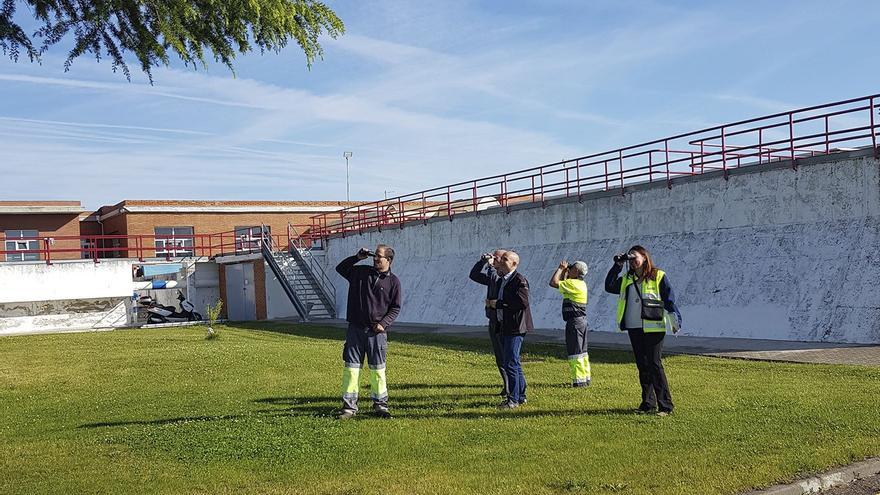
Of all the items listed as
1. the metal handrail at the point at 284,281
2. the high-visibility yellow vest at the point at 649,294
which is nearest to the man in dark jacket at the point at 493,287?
the high-visibility yellow vest at the point at 649,294

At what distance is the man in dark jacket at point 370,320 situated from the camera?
9.20 m

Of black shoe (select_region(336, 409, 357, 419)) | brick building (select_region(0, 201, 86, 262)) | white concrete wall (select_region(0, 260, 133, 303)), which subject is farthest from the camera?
brick building (select_region(0, 201, 86, 262))

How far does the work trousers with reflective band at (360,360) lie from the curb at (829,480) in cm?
433

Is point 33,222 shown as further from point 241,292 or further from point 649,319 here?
point 649,319

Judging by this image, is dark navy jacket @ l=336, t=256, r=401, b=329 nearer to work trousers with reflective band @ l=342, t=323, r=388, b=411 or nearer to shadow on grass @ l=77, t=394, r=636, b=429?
work trousers with reflective band @ l=342, t=323, r=388, b=411

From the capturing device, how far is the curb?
6.19 metres

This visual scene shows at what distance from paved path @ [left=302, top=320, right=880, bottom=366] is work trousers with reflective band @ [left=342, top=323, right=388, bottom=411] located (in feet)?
25.1

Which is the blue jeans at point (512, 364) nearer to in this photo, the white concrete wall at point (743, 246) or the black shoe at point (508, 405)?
the black shoe at point (508, 405)

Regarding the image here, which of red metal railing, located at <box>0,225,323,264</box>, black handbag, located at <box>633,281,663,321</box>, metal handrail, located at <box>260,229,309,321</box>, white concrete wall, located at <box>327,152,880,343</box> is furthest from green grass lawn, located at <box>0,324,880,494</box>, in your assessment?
red metal railing, located at <box>0,225,323,264</box>

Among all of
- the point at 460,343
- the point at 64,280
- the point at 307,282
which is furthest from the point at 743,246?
the point at 64,280

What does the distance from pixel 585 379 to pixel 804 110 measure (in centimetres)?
1098

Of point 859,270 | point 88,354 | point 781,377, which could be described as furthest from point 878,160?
point 88,354

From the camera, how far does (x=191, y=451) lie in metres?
7.82

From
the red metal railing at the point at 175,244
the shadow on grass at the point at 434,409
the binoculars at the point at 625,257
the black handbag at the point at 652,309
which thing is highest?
the red metal railing at the point at 175,244
